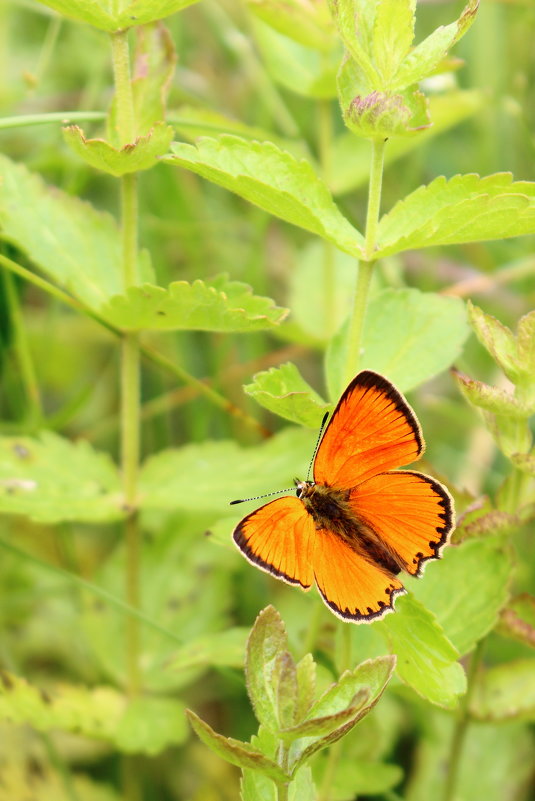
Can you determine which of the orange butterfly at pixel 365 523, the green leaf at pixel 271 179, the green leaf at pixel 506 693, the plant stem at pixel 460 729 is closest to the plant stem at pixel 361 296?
the green leaf at pixel 271 179

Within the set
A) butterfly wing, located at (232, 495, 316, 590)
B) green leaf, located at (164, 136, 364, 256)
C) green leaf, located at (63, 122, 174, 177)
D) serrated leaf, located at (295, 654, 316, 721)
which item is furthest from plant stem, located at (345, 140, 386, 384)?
serrated leaf, located at (295, 654, 316, 721)

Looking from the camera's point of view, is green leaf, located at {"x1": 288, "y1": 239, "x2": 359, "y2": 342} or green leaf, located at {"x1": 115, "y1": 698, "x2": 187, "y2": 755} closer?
green leaf, located at {"x1": 115, "y1": 698, "x2": 187, "y2": 755}

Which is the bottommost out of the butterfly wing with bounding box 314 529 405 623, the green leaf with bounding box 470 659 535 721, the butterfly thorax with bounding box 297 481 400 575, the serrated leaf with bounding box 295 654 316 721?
the serrated leaf with bounding box 295 654 316 721

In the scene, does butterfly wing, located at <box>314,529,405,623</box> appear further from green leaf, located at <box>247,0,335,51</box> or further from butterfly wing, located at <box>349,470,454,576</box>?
green leaf, located at <box>247,0,335,51</box>

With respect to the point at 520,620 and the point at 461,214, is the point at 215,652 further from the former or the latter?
the point at 461,214

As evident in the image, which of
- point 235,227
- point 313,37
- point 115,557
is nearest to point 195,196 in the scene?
point 235,227

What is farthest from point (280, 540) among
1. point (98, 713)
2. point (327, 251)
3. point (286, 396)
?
point (327, 251)

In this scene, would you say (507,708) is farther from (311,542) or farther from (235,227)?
(235,227)
